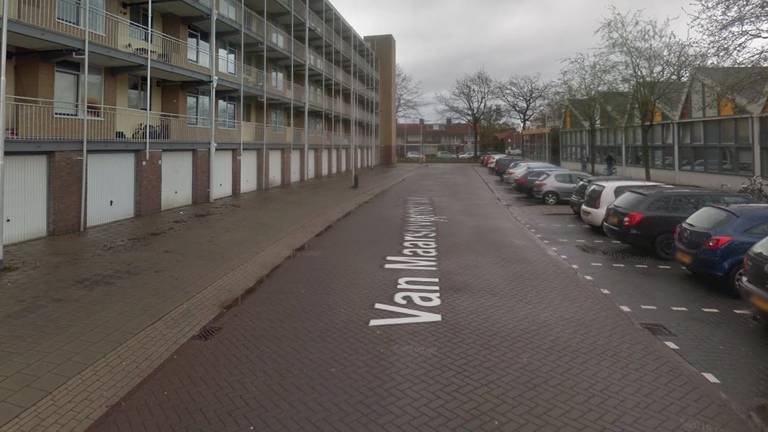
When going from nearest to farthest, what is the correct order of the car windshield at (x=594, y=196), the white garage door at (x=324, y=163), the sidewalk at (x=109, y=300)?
the sidewalk at (x=109, y=300) < the car windshield at (x=594, y=196) < the white garage door at (x=324, y=163)

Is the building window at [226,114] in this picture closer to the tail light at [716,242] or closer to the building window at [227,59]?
the building window at [227,59]

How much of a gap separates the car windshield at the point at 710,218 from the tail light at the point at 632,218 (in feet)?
6.39

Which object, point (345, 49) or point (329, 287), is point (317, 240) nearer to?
point (329, 287)

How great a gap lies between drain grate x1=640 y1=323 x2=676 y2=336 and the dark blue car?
232 cm

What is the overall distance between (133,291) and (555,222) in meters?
13.2

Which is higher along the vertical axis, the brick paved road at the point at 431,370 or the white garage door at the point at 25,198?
the white garage door at the point at 25,198

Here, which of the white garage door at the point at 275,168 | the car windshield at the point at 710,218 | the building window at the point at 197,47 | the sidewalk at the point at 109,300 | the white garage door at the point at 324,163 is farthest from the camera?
the white garage door at the point at 324,163

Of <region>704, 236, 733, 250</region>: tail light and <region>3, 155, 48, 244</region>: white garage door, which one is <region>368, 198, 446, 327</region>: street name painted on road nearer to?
<region>704, 236, 733, 250</region>: tail light

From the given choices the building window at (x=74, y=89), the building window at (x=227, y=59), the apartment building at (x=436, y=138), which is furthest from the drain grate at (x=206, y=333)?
the apartment building at (x=436, y=138)

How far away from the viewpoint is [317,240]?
45.5 ft

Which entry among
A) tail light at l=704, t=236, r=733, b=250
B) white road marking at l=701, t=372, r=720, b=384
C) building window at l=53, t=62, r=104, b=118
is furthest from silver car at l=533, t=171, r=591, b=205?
white road marking at l=701, t=372, r=720, b=384

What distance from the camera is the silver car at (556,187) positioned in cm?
2334

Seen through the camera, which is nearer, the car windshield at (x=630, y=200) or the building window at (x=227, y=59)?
the car windshield at (x=630, y=200)

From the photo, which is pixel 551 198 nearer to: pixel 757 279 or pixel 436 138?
pixel 757 279
